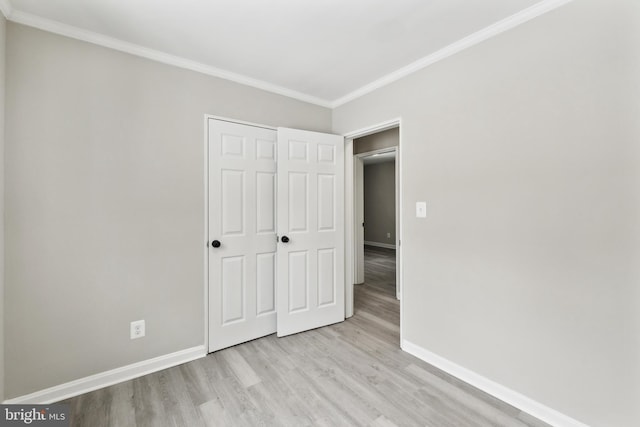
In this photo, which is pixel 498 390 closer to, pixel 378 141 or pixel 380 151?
pixel 380 151

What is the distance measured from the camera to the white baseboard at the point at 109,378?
70.3 inches

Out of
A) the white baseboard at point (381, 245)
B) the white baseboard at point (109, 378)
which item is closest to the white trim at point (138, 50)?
the white baseboard at point (109, 378)

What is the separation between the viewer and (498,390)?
1855 millimetres

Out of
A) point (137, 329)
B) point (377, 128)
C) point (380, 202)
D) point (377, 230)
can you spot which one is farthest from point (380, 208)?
point (137, 329)

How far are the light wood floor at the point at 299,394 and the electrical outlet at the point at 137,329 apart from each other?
315 mm

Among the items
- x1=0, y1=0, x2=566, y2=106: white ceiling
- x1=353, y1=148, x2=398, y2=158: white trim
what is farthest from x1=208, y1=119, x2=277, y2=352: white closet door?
x1=353, y1=148, x2=398, y2=158: white trim

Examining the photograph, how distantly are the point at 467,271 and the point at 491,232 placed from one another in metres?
0.34

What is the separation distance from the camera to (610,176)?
1.44 m

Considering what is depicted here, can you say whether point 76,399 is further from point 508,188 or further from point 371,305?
point 508,188

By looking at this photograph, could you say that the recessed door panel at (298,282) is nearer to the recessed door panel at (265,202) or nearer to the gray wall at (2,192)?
the recessed door panel at (265,202)

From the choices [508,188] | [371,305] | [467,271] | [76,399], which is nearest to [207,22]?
[508,188]

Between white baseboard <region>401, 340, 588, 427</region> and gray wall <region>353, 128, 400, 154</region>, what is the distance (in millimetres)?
2697

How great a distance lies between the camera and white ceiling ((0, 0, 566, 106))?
1.68 meters

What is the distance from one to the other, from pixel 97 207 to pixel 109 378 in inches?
48.6
